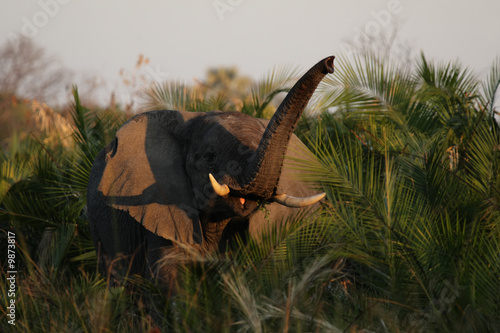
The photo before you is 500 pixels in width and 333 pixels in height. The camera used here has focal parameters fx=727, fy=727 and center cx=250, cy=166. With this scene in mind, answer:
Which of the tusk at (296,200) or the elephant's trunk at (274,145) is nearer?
the elephant's trunk at (274,145)

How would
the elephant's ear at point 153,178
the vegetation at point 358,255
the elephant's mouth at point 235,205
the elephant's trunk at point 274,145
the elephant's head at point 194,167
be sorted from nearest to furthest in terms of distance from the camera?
the vegetation at point 358,255, the elephant's trunk at point 274,145, the elephant's head at point 194,167, the elephant's mouth at point 235,205, the elephant's ear at point 153,178

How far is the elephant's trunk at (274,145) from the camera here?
472 centimetres

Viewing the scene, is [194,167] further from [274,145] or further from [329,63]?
[329,63]

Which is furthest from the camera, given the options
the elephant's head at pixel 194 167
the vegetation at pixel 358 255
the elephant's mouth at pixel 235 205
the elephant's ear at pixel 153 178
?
the elephant's ear at pixel 153 178

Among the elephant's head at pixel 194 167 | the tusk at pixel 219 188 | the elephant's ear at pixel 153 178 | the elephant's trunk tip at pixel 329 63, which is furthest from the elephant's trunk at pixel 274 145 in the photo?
the elephant's ear at pixel 153 178

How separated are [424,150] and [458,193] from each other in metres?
0.46

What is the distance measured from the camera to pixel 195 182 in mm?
5891

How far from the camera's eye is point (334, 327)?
3.90m

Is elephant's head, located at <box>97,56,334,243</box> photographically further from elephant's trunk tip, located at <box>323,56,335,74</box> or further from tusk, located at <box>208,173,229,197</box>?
elephant's trunk tip, located at <box>323,56,335,74</box>

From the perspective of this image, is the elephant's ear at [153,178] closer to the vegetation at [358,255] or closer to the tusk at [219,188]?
the vegetation at [358,255]

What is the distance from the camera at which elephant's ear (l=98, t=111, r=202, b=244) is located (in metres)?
5.80

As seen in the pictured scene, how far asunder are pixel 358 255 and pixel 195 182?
5.46ft

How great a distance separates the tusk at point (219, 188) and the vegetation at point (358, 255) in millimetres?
424

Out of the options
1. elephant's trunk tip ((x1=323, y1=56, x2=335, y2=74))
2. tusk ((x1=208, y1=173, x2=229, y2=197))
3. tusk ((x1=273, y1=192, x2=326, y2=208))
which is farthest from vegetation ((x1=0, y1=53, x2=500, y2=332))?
Answer: elephant's trunk tip ((x1=323, y1=56, x2=335, y2=74))
